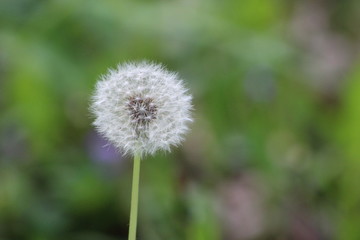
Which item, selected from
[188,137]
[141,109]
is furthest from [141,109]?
[188,137]

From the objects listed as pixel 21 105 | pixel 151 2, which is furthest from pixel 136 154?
pixel 151 2

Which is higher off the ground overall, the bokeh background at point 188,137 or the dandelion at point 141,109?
the bokeh background at point 188,137

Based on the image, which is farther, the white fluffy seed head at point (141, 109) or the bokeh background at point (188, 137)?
the bokeh background at point (188, 137)

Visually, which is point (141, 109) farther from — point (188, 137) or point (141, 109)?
point (188, 137)

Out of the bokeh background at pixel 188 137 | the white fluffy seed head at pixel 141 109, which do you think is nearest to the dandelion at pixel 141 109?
the white fluffy seed head at pixel 141 109

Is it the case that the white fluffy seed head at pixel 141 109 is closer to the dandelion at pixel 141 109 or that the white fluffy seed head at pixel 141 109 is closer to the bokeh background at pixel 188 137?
the dandelion at pixel 141 109

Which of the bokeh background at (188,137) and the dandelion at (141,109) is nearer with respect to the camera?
the dandelion at (141,109)

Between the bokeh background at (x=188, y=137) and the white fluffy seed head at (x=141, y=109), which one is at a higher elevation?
the bokeh background at (x=188, y=137)
